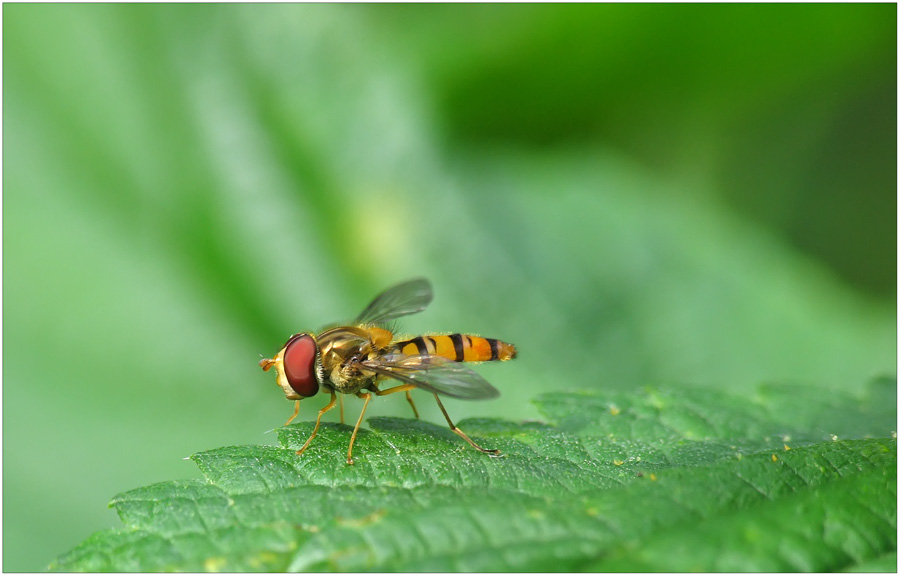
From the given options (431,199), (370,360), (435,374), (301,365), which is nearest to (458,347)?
(370,360)

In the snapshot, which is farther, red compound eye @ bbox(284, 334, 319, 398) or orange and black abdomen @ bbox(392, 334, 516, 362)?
orange and black abdomen @ bbox(392, 334, 516, 362)

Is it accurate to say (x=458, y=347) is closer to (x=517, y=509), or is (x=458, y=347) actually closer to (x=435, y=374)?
(x=435, y=374)

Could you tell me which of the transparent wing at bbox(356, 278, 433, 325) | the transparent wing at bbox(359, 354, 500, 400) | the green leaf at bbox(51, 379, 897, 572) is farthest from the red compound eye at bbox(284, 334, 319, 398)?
the transparent wing at bbox(356, 278, 433, 325)

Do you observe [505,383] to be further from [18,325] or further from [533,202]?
[18,325]

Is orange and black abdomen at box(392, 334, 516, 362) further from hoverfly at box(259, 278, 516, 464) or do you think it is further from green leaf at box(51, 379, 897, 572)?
green leaf at box(51, 379, 897, 572)

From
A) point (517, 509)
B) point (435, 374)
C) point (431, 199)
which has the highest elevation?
point (431, 199)

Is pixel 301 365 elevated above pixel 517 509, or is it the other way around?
pixel 301 365
